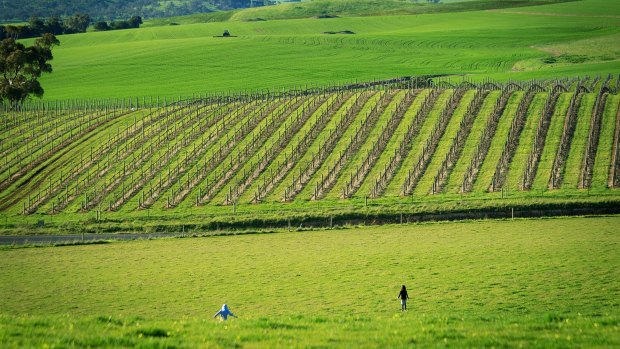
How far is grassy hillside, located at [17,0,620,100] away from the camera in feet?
421

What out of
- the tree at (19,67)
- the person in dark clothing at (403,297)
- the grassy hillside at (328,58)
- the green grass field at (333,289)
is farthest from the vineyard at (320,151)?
the grassy hillside at (328,58)

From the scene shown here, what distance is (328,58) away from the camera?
498ft

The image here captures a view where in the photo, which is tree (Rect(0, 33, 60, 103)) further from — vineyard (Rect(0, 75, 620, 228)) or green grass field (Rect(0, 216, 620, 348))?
green grass field (Rect(0, 216, 620, 348))

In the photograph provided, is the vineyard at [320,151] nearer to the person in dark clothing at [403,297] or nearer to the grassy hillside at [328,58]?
the person in dark clothing at [403,297]

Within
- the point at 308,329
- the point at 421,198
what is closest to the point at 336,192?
the point at 421,198

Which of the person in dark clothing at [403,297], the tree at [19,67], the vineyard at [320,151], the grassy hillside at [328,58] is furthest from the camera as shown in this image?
the grassy hillside at [328,58]

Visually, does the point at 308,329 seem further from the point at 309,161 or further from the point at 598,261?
the point at 309,161

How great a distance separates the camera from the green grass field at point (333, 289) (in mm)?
19703

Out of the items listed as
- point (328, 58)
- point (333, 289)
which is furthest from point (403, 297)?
point (328, 58)

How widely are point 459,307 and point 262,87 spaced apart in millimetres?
94131

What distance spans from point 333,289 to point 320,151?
4050 centimetres

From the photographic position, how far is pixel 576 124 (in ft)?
244

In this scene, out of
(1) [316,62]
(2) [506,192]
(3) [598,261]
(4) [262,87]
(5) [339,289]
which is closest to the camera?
(5) [339,289]

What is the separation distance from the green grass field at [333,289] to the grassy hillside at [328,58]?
73.9 metres
